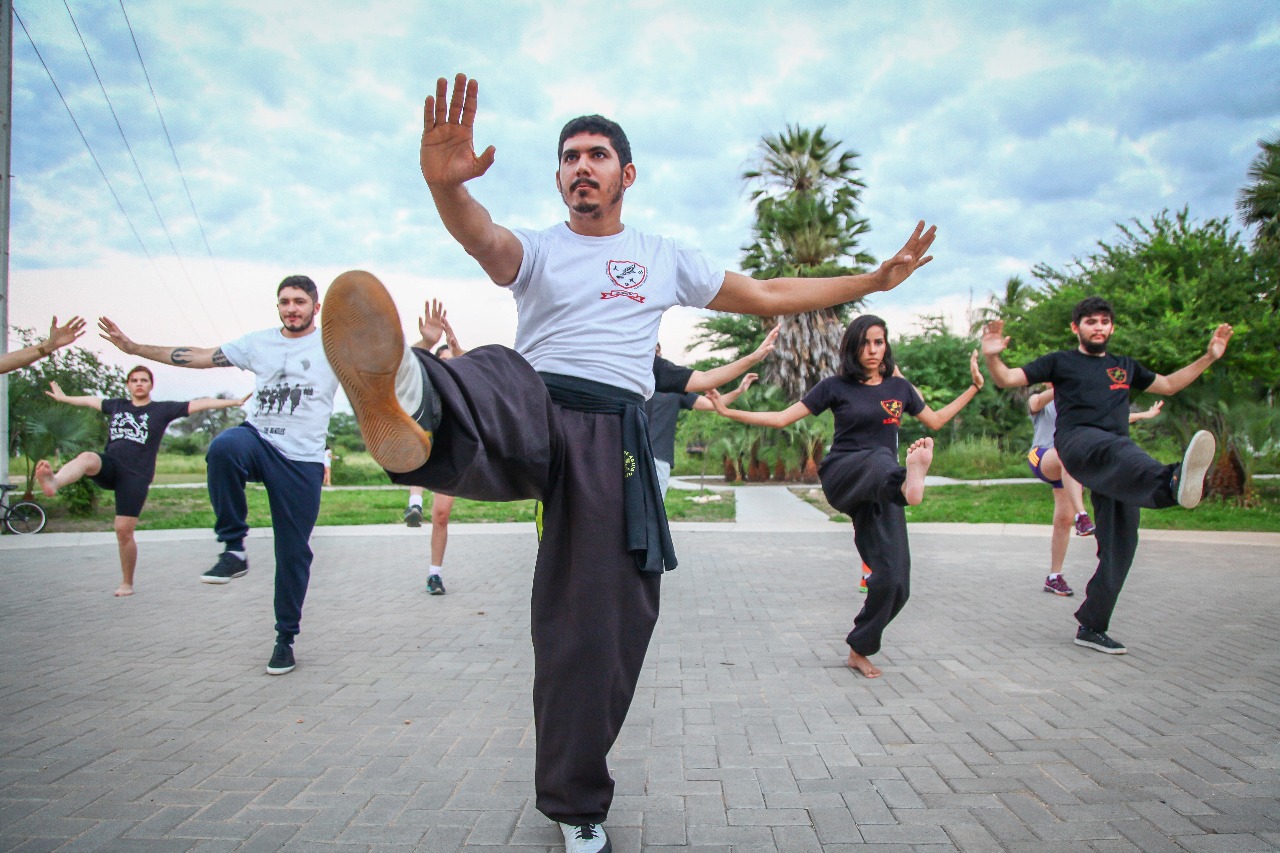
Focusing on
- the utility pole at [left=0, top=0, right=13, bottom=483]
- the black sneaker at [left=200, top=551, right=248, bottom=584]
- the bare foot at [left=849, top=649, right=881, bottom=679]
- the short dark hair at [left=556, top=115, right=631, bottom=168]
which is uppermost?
the utility pole at [left=0, top=0, right=13, bottom=483]

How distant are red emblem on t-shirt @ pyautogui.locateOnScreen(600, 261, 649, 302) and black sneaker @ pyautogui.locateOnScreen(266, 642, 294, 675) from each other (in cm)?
322

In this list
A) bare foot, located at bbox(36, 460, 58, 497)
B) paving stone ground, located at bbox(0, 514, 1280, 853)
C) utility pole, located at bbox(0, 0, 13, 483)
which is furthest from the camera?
utility pole, located at bbox(0, 0, 13, 483)

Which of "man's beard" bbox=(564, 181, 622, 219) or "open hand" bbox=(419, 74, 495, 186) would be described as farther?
"man's beard" bbox=(564, 181, 622, 219)

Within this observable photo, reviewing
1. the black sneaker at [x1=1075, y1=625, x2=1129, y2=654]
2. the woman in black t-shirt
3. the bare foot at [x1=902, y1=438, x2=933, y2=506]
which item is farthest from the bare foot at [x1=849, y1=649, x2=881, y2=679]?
the black sneaker at [x1=1075, y1=625, x2=1129, y2=654]

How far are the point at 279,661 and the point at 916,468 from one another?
3.65 meters

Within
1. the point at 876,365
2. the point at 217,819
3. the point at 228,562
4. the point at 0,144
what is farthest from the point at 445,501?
the point at 0,144

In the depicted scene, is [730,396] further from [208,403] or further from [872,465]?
[208,403]

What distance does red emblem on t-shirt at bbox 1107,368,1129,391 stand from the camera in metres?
4.93

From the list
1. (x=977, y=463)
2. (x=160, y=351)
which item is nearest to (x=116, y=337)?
(x=160, y=351)

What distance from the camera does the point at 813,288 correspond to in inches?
123

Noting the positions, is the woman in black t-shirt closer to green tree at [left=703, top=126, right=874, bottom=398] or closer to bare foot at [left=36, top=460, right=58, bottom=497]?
bare foot at [left=36, top=460, right=58, bottom=497]

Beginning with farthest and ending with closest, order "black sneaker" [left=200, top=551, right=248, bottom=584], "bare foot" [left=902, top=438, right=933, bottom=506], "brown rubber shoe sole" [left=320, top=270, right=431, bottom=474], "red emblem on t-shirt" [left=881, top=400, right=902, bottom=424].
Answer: "black sneaker" [left=200, top=551, right=248, bottom=584] < "red emblem on t-shirt" [left=881, top=400, right=902, bottom=424] < "bare foot" [left=902, top=438, right=933, bottom=506] < "brown rubber shoe sole" [left=320, top=270, right=431, bottom=474]

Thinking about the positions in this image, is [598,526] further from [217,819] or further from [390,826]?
[217,819]

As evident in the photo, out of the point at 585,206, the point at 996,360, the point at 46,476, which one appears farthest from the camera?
the point at 46,476
